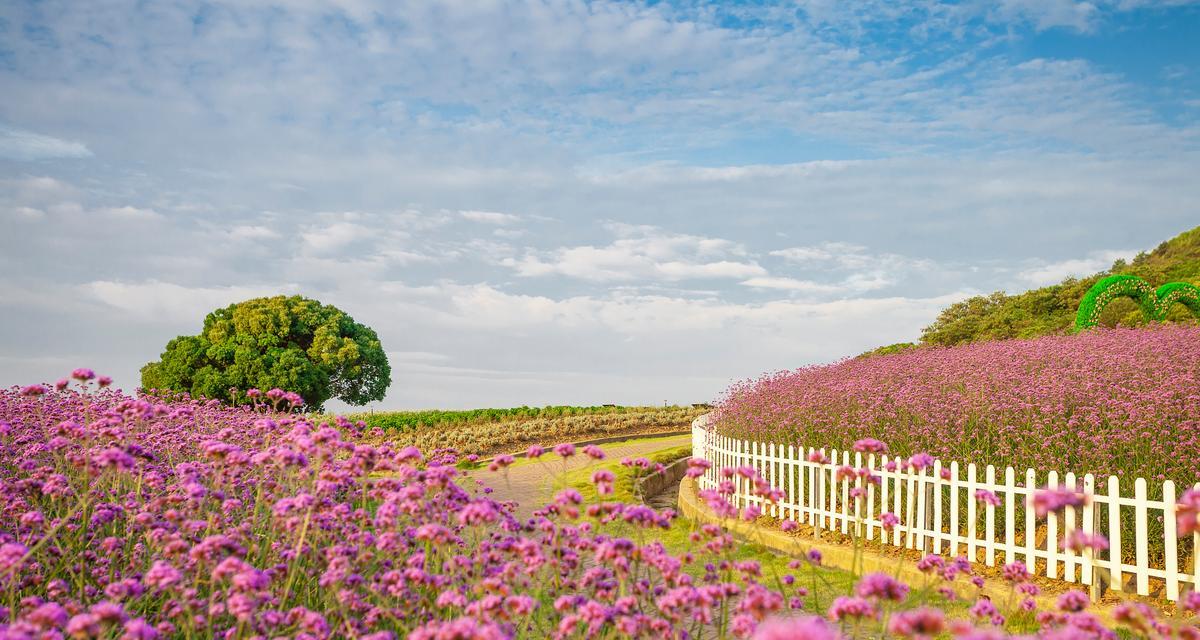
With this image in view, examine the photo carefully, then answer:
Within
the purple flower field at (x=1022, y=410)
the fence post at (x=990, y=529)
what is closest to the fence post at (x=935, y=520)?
the fence post at (x=990, y=529)

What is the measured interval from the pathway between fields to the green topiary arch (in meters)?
10.3

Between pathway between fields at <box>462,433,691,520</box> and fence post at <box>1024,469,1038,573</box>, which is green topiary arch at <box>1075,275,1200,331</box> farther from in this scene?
fence post at <box>1024,469,1038,573</box>

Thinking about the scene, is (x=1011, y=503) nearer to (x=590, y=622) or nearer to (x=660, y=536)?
(x=660, y=536)

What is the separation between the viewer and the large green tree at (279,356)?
2811cm

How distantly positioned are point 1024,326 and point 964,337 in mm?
1974

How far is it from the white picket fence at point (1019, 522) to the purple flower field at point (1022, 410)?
358 mm

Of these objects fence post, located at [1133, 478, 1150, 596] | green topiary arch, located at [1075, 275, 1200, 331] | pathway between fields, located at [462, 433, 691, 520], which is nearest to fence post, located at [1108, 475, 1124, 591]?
fence post, located at [1133, 478, 1150, 596]

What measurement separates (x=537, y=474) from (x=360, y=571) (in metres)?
11.9

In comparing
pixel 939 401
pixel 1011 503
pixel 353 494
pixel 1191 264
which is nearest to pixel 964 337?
pixel 1191 264

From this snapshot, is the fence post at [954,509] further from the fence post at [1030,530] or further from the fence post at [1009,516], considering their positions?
the fence post at [1030,530]

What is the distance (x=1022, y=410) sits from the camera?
915 centimetres

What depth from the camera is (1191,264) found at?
33.5 metres

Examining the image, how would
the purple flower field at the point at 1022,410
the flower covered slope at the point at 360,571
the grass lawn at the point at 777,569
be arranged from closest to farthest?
the flower covered slope at the point at 360,571 < the grass lawn at the point at 777,569 < the purple flower field at the point at 1022,410

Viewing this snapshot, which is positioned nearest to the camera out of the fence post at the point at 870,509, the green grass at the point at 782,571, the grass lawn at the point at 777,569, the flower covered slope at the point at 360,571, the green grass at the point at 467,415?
the flower covered slope at the point at 360,571
